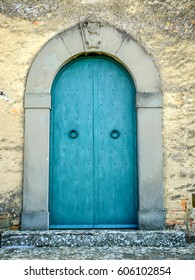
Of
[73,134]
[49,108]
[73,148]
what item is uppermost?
[49,108]

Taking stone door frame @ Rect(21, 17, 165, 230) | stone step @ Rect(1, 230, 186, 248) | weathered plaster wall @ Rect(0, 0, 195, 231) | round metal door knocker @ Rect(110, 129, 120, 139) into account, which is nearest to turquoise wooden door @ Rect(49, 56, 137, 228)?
round metal door knocker @ Rect(110, 129, 120, 139)

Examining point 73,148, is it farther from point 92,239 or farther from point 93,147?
point 92,239

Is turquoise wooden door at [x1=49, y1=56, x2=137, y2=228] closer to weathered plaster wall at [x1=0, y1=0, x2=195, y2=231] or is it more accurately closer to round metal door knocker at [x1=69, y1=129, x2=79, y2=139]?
round metal door knocker at [x1=69, y1=129, x2=79, y2=139]

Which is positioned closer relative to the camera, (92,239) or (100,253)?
(100,253)

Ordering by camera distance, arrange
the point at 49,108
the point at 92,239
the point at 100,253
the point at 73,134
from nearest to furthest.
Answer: the point at 100,253
the point at 92,239
the point at 49,108
the point at 73,134

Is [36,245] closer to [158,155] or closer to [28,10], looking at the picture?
[158,155]

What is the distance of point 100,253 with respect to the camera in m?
3.57

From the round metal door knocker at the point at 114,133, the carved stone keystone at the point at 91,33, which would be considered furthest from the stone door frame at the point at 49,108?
the round metal door knocker at the point at 114,133

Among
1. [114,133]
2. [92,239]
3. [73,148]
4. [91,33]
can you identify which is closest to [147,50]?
[91,33]

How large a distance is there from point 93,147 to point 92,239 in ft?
3.85

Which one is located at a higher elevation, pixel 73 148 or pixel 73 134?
pixel 73 134

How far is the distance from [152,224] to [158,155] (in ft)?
2.83

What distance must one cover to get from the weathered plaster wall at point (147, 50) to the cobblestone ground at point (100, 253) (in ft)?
1.54

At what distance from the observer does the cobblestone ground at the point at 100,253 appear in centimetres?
342
